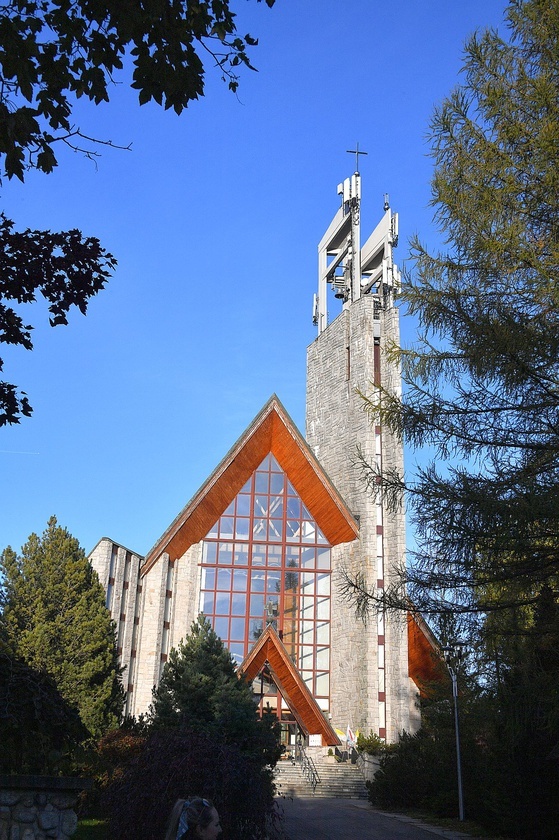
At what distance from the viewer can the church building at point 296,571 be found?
24172 millimetres

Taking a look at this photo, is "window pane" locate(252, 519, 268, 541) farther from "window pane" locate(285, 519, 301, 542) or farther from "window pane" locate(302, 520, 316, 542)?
"window pane" locate(302, 520, 316, 542)

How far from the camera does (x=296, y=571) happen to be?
26688 mm

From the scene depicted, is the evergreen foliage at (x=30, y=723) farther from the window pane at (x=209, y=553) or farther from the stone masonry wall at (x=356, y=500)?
the window pane at (x=209, y=553)

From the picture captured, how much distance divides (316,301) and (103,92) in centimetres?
2722

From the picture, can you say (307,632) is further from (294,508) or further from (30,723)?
(30,723)

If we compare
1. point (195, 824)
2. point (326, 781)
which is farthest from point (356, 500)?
point (195, 824)

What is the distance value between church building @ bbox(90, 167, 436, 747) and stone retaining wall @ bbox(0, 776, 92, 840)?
17420 mm

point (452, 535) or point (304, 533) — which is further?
point (304, 533)

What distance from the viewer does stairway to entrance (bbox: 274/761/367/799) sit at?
21031mm

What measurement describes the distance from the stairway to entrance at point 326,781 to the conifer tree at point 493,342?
45.5ft

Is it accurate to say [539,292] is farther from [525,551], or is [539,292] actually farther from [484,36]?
[484,36]

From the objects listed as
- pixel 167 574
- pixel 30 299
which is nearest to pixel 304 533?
pixel 167 574

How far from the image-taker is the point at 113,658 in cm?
1683

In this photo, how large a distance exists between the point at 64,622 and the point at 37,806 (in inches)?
430
